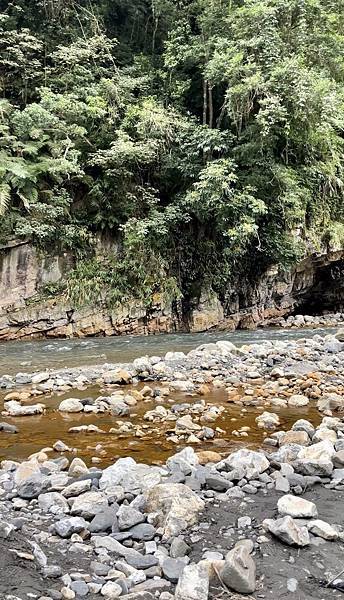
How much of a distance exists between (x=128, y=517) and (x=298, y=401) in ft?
11.6

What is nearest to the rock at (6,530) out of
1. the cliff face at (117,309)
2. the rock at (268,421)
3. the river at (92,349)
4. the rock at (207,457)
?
the rock at (207,457)

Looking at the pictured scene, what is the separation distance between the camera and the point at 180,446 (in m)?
4.38

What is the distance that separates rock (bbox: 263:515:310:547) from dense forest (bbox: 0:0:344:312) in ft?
33.9

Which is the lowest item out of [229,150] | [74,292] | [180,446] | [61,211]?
[180,446]

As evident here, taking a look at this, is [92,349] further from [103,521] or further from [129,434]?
[103,521]

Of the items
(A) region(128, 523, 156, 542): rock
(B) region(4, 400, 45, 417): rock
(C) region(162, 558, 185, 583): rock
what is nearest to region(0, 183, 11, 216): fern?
(B) region(4, 400, 45, 417): rock

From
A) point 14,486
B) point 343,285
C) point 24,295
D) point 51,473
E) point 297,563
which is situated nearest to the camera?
point 297,563

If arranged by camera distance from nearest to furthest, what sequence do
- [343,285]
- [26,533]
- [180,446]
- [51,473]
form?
[26,533], [51,473], [180,446], [343,285]

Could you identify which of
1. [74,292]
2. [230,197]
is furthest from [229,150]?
[74,292]

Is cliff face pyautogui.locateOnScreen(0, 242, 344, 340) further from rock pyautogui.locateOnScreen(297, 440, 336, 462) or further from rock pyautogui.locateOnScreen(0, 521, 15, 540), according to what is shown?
rock pyautogui.locateOnScreen(0, 521, 15, 540)

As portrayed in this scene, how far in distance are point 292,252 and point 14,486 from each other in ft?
42.9

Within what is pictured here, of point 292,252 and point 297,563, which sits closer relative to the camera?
point 297,563

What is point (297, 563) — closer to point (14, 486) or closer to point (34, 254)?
point (14, 486)

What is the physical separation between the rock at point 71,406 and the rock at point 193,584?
360 cm
